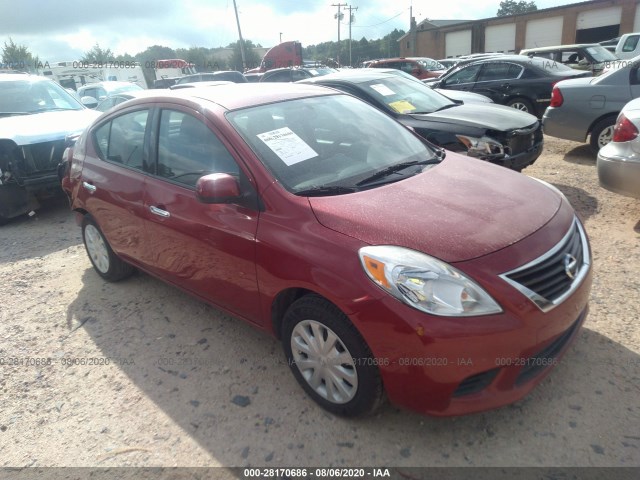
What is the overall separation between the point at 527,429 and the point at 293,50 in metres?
23.5

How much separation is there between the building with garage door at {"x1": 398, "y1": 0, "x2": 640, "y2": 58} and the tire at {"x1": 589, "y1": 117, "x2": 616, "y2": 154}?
1292 inches

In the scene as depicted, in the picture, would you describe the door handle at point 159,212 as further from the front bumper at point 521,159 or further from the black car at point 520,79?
the black car at point 520,79

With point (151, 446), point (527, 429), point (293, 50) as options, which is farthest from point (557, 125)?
point (293, 50)

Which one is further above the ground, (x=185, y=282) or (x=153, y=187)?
(x=153, y=187)

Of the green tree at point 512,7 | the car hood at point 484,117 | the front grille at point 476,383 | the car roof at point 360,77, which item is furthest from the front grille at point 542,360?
the green tree at point 512,7

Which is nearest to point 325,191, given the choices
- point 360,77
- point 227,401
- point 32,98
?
point 227,401

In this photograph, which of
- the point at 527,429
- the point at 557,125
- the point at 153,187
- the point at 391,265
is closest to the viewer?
the point at 391,265

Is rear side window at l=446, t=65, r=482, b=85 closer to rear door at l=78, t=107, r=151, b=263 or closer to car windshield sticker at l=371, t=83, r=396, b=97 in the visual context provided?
car windshield sticker at l=371, t=83, r=396, b=97

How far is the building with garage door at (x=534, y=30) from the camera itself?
106ft

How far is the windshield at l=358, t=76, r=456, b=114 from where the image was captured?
5.60 meters

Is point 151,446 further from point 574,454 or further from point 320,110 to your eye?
point 320,110

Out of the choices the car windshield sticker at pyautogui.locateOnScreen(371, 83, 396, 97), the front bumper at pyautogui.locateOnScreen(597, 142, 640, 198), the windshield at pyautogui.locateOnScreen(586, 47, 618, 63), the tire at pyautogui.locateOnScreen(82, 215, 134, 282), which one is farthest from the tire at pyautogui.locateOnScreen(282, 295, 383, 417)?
the windshield at pyautogui.locateOnScreen(586, 47, 618, 63)

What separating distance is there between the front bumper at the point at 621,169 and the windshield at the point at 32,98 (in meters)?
7.35

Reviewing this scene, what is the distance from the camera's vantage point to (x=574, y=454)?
2125 millimetres
